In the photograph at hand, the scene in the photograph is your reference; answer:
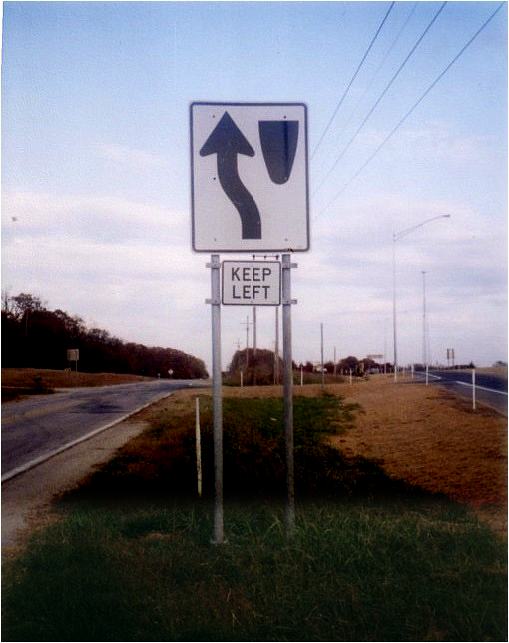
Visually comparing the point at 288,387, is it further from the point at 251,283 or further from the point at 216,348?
the point at 251,283

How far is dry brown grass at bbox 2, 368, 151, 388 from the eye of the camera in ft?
131

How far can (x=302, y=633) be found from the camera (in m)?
4.16

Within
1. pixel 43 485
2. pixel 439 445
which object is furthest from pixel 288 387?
pixel 439 445

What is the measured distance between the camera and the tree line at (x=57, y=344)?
32.5 m

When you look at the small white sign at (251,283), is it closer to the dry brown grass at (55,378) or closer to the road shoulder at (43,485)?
the road shoulder at (43,485)

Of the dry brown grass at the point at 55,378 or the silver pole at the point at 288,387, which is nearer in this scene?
the silver pole at the point at 288,387

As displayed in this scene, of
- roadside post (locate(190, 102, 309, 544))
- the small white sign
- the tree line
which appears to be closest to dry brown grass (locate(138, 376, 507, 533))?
the small white sign

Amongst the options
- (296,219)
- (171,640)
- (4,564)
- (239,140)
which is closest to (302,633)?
(171,640)

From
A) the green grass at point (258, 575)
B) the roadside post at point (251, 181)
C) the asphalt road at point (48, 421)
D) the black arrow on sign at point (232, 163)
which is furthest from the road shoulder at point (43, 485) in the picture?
the black arrow on sign at point (232, 163)

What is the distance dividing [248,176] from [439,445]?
416 inches

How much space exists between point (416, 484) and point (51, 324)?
32581mm

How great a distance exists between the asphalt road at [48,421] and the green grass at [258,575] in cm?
526

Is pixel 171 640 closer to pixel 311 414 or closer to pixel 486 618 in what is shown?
pixel 486 618

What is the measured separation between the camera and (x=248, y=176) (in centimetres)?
573
